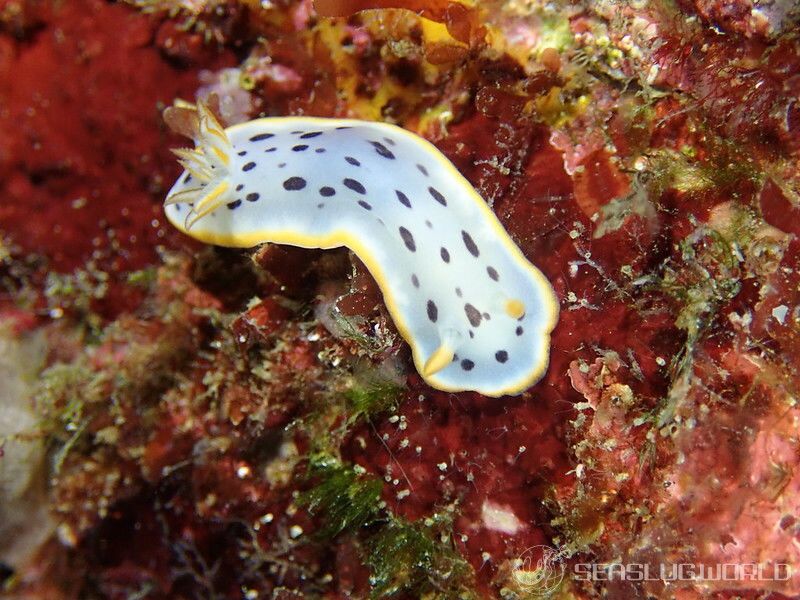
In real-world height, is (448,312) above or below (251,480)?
above

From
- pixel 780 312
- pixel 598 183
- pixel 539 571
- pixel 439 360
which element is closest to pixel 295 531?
pixel 539 571

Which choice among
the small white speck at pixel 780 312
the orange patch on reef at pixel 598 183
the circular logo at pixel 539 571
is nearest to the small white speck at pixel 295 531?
the circular logo at pixel 539 571

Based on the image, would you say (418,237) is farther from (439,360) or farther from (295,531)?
(295,531)

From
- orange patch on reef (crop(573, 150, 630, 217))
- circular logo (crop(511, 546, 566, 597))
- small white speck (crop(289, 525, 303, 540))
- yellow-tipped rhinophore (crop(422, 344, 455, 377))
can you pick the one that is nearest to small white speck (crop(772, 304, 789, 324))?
orange patch on reef (crop(573, 150, 630, 217))

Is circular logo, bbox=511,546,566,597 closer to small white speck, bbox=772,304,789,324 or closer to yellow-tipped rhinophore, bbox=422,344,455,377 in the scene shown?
yellow-tipped rhinophore, bbox=422,344,455,377

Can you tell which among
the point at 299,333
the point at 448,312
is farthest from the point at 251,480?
the point at 448,312

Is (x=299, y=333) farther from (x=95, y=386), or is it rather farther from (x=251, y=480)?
(x=95, y=386)
